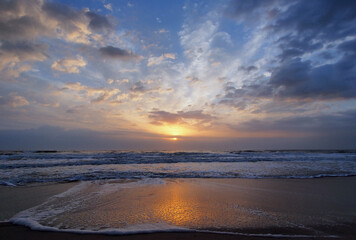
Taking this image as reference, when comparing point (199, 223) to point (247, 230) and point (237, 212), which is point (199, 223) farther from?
point (237, 212)

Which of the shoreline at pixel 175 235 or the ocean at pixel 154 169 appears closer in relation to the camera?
the shoreline at pixel 175 235

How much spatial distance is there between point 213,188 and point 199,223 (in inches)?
134

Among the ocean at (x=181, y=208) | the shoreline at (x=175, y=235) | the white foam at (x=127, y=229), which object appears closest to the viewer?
the shoreline at (x=175, y=235)

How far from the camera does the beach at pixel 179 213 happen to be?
135 inches

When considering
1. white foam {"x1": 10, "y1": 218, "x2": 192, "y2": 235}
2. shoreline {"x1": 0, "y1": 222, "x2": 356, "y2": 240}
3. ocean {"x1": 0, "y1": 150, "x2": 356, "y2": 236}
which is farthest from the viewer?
ocean {"x1": 0, "y1": 150, "x2": 356, "y2": 236}

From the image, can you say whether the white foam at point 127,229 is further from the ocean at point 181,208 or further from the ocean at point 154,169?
the ocean at point 154,169

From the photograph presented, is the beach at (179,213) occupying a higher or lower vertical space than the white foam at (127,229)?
lower

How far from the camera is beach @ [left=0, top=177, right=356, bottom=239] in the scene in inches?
135

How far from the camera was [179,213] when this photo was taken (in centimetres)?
440

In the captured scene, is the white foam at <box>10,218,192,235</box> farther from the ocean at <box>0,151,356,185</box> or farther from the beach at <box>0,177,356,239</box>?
the ocean at <box>0,151,356,185</box>

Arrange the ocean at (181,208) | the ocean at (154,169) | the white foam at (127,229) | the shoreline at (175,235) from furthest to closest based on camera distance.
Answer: the ocean at (154,169), the ocean at (181,208), the white foam at (127,229), the shoreline at (175,235)

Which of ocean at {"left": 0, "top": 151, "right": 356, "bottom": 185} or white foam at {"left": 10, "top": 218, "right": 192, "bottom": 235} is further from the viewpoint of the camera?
ocean at {"left": 0, "top": 151, "right": 356, "bottom": 185}

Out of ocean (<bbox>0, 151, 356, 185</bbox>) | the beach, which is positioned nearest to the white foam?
the beach

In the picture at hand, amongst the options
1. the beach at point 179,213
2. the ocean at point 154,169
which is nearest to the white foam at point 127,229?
the beach at point 179,213
